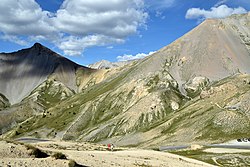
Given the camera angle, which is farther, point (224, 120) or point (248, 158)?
point (224, 120)

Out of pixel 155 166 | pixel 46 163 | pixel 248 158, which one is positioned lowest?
pixel 248 158

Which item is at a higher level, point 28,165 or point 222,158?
point 28,165

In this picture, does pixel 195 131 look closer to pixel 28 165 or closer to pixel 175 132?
pixel 175 132

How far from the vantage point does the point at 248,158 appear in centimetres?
8481

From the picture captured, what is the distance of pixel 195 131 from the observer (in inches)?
7131

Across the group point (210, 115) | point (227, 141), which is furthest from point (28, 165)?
point (210, 115)

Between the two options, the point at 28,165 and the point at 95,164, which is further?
the point at 95,164

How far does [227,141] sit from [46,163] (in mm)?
137132

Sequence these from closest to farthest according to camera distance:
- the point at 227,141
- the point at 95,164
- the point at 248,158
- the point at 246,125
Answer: the point at 95,164 < the point at 248,158 < the point at 227,141 < the point at 246,125

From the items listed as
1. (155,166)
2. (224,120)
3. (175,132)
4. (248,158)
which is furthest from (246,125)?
(155,166)

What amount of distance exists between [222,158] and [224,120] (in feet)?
317

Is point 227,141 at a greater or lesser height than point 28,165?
lesser

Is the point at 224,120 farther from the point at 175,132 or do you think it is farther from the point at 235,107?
the point at 175,132

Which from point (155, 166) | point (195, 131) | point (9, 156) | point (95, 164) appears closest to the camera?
point (9, 156)
